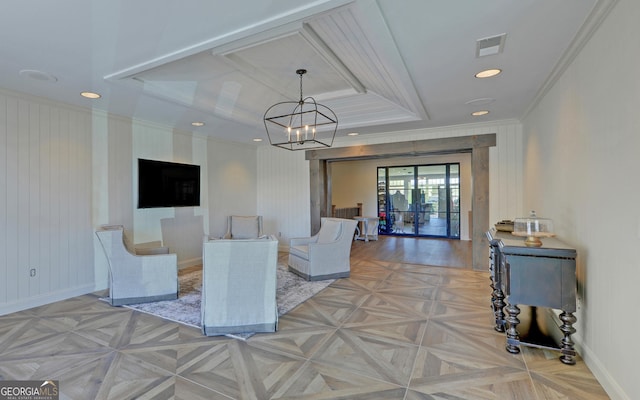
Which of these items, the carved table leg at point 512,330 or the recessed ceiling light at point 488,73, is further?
the recessed ceiling light at point 488,73

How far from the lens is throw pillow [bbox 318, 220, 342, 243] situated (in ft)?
16.2

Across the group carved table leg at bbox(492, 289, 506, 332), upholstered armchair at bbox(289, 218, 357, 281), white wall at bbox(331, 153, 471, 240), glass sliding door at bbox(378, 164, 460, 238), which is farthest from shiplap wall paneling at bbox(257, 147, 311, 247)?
carved table leg at bbox(492, 289, 506, 332)

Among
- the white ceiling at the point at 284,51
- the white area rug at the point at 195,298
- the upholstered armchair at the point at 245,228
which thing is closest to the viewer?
the white ceiling at the point at 284,51

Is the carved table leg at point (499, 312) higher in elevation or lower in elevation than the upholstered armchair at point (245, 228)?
lower

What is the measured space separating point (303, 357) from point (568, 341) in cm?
204

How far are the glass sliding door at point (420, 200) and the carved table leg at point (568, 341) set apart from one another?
6.96 metres

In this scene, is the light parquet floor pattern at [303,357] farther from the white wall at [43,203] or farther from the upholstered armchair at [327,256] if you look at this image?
the upholstered armchair at [327,256]

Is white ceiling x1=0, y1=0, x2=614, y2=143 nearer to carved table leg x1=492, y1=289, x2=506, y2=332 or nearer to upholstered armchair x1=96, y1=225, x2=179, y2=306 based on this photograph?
upholstered armchair x1=96, y1=225, x2=179, y2=306

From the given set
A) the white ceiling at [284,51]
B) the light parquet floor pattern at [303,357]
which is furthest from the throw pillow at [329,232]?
the white ceiling at [284,51]

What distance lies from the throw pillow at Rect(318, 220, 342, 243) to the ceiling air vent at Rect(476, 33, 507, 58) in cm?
305

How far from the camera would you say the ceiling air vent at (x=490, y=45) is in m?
2.29

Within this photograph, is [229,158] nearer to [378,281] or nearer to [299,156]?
[299,156]

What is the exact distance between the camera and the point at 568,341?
2318mm

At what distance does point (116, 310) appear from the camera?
3.49m
